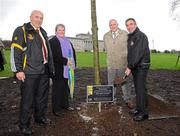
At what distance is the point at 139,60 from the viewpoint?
7.99 metres

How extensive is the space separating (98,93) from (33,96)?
1857 millimetres

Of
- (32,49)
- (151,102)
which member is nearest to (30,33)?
(32,49)

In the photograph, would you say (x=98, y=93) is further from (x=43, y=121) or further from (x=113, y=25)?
(x=113, y=25)

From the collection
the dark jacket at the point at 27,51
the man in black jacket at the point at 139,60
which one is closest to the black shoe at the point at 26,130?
the dark jacket at the point at 27,51

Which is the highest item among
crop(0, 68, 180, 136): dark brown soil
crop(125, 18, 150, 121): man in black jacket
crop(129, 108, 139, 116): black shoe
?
crop(125, 18, 150, 121): man in black jacket

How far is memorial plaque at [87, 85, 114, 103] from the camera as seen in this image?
860cm

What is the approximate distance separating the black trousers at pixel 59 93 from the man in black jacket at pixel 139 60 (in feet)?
5.90

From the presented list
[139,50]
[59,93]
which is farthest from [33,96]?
[139,50]

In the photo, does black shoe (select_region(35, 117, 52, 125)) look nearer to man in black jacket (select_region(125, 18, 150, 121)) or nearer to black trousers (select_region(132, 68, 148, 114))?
man in black jacket (select_region(125, 18, 150, 121))

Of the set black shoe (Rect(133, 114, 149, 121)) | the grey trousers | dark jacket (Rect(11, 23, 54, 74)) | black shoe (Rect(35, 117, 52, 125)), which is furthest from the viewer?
the grey trousers

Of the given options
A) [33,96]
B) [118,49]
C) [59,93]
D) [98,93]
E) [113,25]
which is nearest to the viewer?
[33,96]

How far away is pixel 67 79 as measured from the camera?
29.5 feet

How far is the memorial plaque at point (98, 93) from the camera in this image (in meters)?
8.60

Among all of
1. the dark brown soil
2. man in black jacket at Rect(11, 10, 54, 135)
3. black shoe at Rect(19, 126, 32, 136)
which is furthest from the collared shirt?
black shoe at Rect(19, 126, 32, 136)
